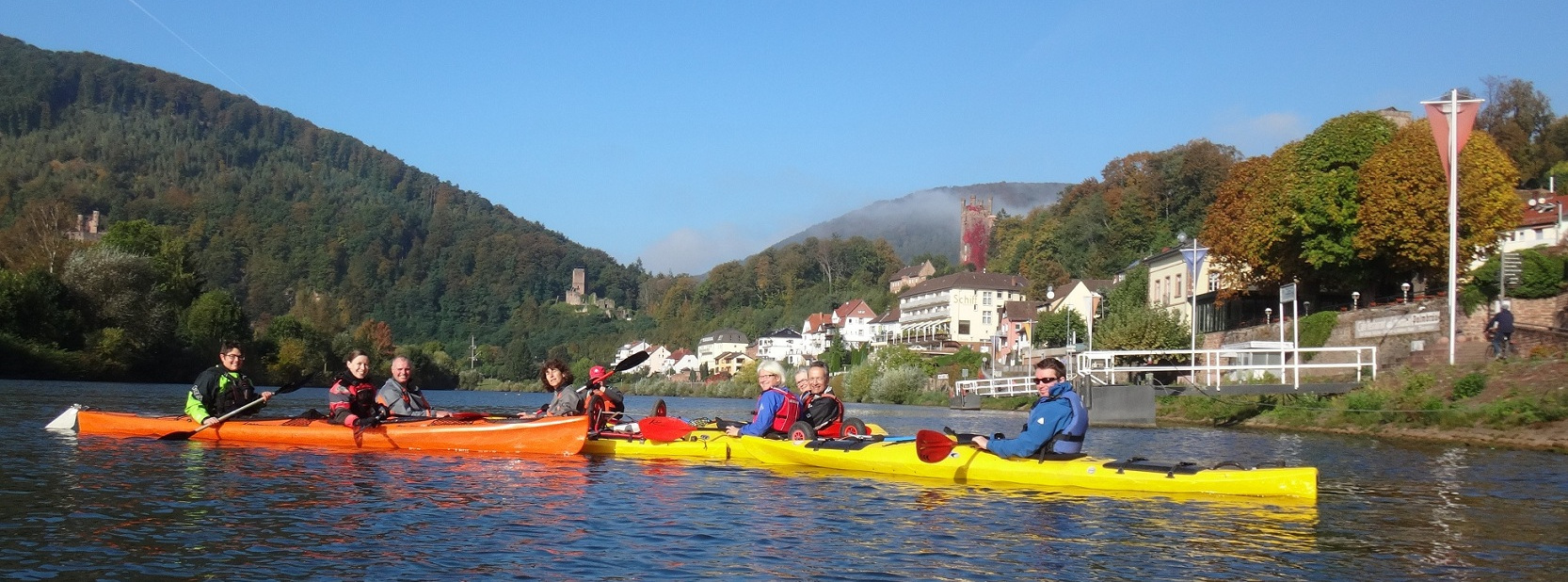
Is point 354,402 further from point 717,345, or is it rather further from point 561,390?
point 717,345

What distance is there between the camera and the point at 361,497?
14.0 metres

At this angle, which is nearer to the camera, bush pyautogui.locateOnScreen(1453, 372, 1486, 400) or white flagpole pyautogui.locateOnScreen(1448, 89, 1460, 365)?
bush pyautogui.locateOnScreen(1453, 372, 1486, 400)

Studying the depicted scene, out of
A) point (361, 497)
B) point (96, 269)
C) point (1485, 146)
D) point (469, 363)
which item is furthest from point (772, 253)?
point (361, 497)

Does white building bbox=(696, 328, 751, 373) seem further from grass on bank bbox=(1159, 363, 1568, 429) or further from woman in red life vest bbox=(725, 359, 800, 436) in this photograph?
woman in red life vest bbox=(725, 359, 800, 436)

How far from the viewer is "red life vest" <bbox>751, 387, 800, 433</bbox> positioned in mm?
18656

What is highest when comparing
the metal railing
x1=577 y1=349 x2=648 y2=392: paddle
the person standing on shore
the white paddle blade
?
the person standing on shore

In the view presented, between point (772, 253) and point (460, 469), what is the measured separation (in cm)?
18191

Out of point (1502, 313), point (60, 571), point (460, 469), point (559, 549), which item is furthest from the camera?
point (1502, 313)

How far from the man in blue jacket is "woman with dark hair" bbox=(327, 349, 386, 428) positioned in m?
9.56

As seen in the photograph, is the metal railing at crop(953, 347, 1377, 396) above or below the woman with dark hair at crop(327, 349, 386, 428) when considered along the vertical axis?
above

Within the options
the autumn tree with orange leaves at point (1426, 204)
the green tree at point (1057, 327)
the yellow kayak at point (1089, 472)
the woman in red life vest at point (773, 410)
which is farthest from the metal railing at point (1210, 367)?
the green tree at point (1057, 327)

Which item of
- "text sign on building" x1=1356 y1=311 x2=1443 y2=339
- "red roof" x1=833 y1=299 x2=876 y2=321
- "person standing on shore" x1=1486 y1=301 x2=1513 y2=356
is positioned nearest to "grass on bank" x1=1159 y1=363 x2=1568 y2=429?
"person standing on shore" x1=1486 y1=301 x2=1513 y2=356

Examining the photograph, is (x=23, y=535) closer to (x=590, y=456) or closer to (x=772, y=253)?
(x=590, y=456)

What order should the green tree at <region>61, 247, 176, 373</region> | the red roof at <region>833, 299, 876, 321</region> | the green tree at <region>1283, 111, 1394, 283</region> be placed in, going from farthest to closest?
the red roof at <region>833, 299, 876, 321</region>
the green tree at <region>61, 247, 176, 373</region>
the green tree at <region>1283, 111, 1394, 283</region>
